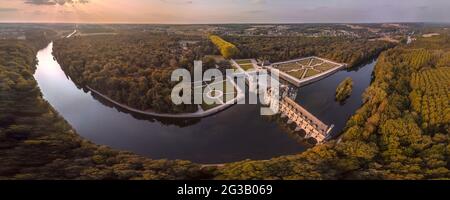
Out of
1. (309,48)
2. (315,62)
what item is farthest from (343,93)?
(309,48)

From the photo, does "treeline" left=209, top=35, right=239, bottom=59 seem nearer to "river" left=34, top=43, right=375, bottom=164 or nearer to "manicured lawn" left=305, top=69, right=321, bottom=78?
"manicured lawn" left=305, top=69, right=321, bottom=78

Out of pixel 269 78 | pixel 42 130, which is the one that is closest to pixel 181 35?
pixel 269 78

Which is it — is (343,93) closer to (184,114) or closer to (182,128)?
(184,114)

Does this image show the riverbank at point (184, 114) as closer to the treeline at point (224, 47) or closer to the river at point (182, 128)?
the river at point (182, 128)

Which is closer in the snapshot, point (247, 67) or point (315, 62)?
point (247, 67)

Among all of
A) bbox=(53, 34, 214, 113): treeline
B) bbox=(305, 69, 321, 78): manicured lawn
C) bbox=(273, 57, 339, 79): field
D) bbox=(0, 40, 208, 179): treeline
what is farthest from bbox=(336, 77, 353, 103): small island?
bbox=(0, 40, 208, 179): treeline

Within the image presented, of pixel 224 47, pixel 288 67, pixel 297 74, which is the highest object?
pixel 224 47
